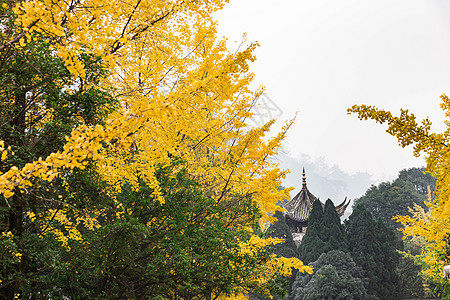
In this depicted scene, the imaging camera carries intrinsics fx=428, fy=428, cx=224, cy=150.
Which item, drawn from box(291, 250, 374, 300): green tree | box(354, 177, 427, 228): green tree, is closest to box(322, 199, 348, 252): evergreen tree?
box(291, 250, 374, 300): green tree

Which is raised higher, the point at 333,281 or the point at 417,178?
the point at 417,178

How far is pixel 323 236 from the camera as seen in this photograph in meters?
22.9

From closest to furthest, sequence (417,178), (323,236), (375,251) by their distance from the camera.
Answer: (375,251)
(323,236)
(417,178)

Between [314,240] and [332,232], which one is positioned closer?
[332,232]

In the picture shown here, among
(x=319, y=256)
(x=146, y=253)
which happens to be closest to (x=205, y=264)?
(x=146, y=253)

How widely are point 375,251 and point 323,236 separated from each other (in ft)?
8.91

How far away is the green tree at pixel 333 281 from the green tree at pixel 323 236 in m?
1.26

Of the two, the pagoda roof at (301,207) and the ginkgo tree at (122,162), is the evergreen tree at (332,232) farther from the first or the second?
the ginkgo tree at (122,162)

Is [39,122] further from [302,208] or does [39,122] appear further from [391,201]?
[391,201]

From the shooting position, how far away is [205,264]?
6117mm

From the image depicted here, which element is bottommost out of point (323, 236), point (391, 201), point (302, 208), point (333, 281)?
point (333, 281)

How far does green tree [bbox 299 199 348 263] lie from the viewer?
72.5 feet

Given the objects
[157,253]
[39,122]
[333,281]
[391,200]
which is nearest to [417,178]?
[391,200]

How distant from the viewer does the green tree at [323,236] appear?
2211 centimetres
